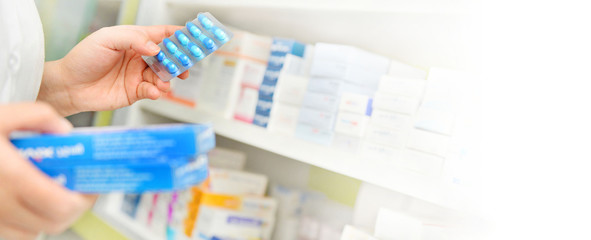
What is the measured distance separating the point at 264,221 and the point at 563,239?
2.58 feet

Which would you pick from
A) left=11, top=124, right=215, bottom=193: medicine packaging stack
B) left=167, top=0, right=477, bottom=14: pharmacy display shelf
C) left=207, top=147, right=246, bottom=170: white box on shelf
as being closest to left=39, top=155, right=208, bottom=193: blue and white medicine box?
left=11, top=124, right=215, bottom=193: medicine packaging stack

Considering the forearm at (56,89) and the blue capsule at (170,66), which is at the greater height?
the blue capsule at (170,66)

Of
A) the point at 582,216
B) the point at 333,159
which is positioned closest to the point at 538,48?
the point at 582,216

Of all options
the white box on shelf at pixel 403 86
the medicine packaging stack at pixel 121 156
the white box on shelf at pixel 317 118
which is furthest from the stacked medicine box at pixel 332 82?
the medicine packaging stack at pixel 121 156

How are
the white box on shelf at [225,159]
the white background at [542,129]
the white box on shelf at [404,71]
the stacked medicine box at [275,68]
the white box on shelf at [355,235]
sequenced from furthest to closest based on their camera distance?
1. the white box on shelf at [225,159]
2. the stacked medicine box at [275,68]
3. the white box on shelf at [404,71]
4. the white box on shelf at [355,235]
5. the white background at [542,129]

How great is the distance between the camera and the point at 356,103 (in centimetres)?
99

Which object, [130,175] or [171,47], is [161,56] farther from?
[130,175]

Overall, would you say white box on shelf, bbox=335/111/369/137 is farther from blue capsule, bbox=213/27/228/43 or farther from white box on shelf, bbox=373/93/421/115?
blue capsule, bbox=213/27/228/43

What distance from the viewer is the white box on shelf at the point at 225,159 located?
1.43m

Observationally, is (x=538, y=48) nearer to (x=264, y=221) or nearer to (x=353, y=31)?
(x=353, y=31)

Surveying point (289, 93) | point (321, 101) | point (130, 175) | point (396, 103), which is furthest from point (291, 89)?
point (130, 175)

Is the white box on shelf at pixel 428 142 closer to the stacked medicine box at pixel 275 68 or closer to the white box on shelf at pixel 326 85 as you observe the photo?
the white box on shelf at pixel 326 85

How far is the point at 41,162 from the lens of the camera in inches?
20.1

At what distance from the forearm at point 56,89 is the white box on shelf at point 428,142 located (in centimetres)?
77
